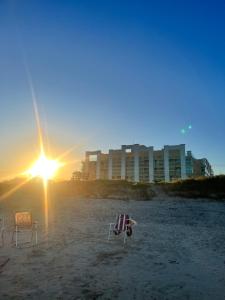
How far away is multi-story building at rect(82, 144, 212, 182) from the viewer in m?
111

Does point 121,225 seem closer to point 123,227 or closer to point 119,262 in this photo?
point 123,227

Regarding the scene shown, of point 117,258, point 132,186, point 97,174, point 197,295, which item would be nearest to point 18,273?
point 117,258

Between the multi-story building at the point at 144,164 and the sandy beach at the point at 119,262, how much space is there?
304 ft

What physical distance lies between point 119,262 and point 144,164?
358ft

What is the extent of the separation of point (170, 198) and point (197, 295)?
17425 millimetres

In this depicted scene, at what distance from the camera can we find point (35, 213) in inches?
768

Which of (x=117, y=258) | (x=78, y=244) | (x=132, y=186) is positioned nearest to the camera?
(x=117, y=258)

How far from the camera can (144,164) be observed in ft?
383

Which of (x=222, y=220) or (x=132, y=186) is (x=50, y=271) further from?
(x=132, y=186)

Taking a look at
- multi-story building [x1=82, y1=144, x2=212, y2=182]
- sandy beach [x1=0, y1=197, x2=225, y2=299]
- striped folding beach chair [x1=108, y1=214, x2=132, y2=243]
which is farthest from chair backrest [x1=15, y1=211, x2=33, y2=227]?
multi-story building [x1=82, y1=144, x2=212, y2=182]

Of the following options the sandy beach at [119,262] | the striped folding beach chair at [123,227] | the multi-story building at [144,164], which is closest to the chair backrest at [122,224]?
the striped folding beach chair at [123,227]

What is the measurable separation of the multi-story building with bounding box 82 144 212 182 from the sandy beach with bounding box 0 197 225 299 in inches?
3649

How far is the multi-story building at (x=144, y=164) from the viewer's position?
111 m

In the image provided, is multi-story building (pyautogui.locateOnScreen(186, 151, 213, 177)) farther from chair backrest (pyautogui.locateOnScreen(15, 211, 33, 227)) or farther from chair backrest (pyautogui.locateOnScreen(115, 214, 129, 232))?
chair backrest (pyautogui.locateOnScreen(15, 211, 33, 227))
